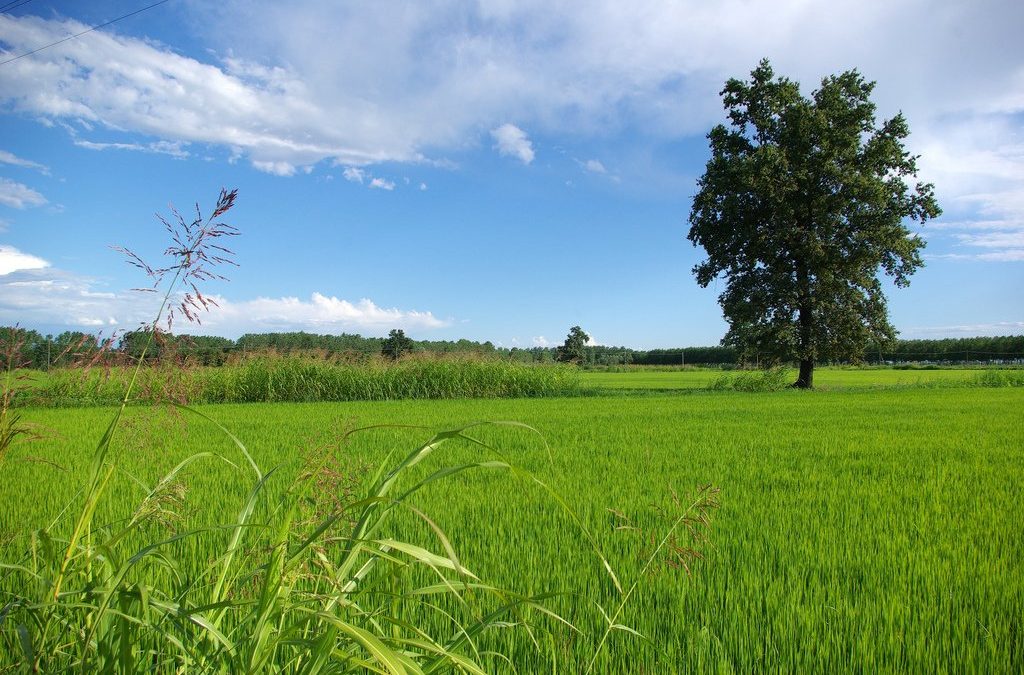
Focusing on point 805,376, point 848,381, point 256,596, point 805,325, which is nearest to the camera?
point 256,596

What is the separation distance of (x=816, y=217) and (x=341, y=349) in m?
20.2

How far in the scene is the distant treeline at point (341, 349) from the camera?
1.88m

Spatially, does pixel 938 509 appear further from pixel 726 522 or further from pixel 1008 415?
pixel 1008 415

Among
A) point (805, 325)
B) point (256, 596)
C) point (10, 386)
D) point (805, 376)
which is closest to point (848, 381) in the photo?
point (805, 376)

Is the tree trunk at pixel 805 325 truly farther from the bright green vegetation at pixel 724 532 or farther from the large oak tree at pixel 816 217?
the bright green vegetation at pixel 724 532

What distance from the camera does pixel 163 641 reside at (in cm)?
209

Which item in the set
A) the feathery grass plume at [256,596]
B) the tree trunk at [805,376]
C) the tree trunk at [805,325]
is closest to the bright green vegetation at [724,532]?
the feathery grass plume at [256,596]

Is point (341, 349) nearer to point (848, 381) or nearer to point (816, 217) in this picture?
point (816, 217)

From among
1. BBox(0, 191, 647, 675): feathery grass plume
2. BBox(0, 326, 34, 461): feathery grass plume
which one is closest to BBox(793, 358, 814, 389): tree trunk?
BBox(0, 191, 647, 675): feathery grass plume

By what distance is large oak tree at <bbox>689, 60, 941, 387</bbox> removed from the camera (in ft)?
79.0

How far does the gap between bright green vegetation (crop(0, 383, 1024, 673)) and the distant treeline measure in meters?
0.34

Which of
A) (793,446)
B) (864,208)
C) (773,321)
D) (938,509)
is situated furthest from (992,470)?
(864,208)

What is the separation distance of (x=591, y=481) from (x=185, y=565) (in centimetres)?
331

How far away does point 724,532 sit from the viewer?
3.75 metres
